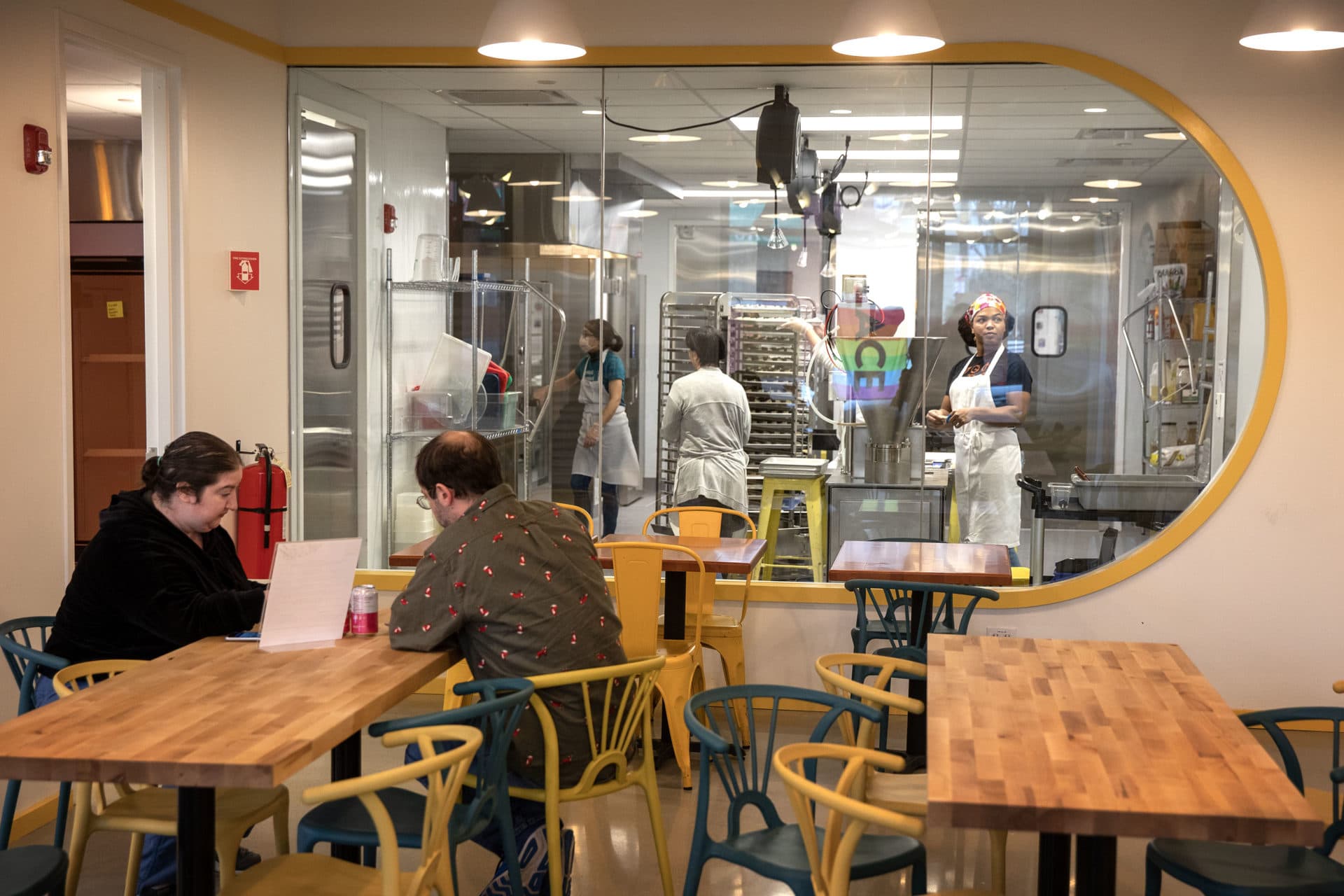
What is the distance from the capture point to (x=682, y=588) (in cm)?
491

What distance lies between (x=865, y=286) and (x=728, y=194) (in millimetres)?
721

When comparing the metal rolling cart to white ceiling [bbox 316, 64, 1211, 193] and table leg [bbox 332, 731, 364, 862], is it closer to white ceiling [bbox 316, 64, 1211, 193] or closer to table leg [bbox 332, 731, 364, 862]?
white ceiling [bbox 316, 64, 1211, 193]

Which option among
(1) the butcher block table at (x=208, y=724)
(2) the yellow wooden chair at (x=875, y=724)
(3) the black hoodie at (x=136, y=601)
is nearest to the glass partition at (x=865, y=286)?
(2) the yellow wooden chair at (x=875, y=724)

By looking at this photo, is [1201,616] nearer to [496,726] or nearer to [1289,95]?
[1289,95]

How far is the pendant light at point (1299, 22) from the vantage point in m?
3.71

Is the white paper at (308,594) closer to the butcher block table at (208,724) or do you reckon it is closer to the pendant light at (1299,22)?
the butcher block table at (208,724)

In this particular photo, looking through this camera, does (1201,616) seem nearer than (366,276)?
Yes

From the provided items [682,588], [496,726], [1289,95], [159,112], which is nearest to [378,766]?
[682,588]

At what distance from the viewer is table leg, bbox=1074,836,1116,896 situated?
2520 millimetres

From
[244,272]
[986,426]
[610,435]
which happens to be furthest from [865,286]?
[244,272]

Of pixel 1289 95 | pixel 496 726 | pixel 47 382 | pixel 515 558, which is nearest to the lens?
pixel 496 726

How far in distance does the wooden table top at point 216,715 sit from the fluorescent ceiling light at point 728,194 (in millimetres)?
3015

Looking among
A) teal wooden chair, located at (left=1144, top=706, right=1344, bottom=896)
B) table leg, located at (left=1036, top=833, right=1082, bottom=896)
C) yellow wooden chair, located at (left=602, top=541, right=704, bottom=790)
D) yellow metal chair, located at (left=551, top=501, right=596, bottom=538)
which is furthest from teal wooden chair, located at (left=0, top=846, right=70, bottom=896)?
yellow metal chair, located at (left=551, top=501, right=596, bottom=538)

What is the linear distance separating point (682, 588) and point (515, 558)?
5.86 feet
